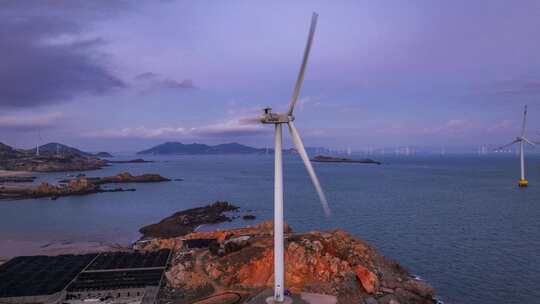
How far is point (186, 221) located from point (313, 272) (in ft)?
143

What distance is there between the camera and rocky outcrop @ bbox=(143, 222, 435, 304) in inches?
1296

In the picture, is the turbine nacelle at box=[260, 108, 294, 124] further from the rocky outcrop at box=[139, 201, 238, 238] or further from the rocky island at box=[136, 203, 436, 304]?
the rocky outcrop at box=[139, 201, 238, 238]

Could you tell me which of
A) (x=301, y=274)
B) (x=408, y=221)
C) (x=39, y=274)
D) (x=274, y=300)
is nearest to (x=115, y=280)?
(x=39, y=274)

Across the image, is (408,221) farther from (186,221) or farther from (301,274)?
(301,274)

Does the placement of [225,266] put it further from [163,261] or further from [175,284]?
[163,261]

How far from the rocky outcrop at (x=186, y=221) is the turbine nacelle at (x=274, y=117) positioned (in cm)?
4265

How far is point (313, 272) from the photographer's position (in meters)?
34.2

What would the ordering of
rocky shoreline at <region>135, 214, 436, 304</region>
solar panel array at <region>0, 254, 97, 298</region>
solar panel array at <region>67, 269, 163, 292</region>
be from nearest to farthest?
rocky shoreline at <region>135, 214, 436, 304</region> < solar panel array at <region>0, 254, 97, 298</region> < solar panel array at <region>67, 269, 163, 292</region>

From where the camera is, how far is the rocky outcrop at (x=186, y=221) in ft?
215

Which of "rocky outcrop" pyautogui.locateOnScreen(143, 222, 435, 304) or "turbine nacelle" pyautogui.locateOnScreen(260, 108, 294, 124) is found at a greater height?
"turbine nacelle" pyautogui.locateOnScreen(260, 108, 294, 124)

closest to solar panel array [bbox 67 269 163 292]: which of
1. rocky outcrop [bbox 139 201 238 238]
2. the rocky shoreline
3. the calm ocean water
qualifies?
the rocky shoreline

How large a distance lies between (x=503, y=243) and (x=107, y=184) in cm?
13004

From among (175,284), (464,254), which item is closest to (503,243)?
(464,254)

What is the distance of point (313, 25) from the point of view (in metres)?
21.7
